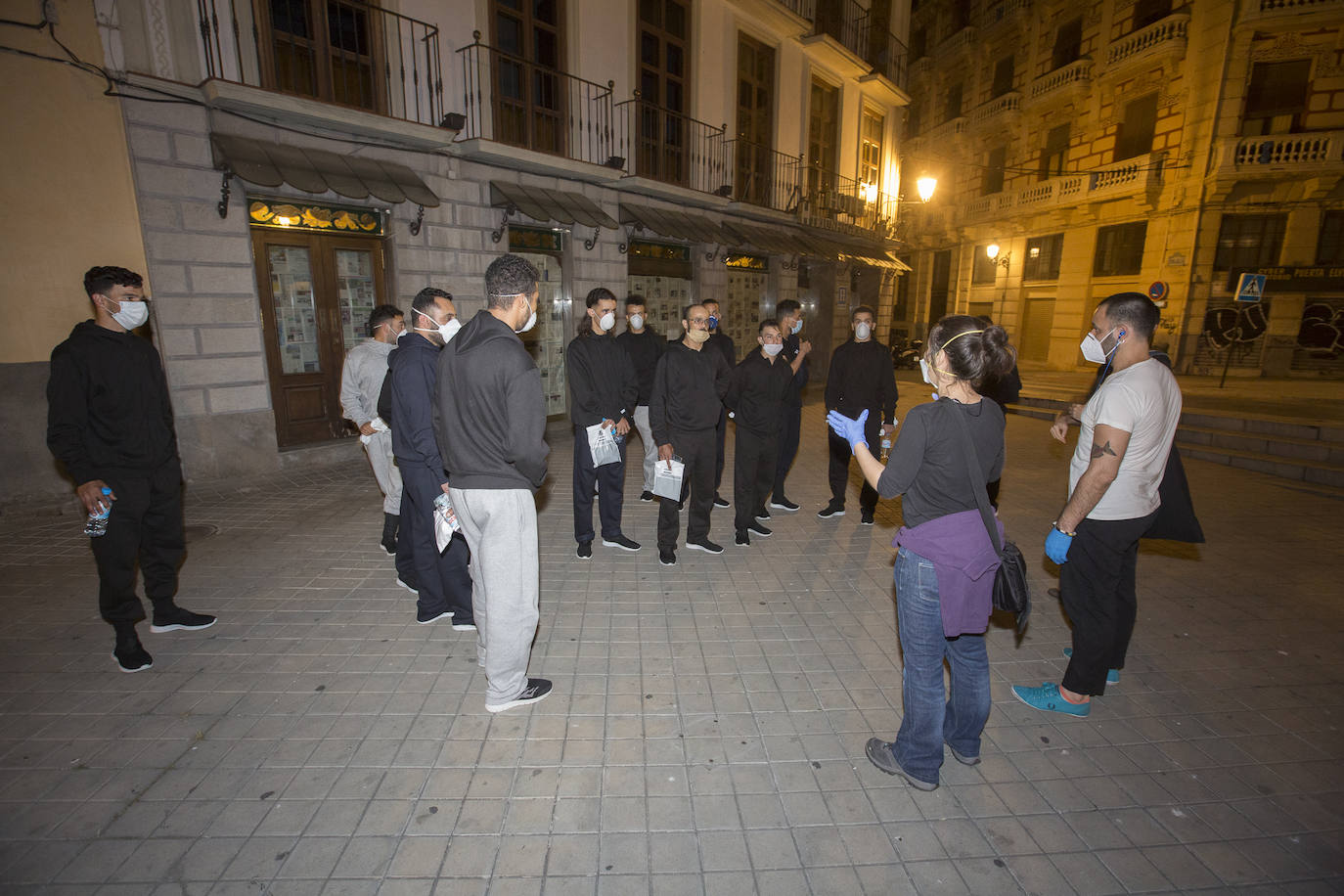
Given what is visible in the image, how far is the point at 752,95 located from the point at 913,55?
24862 mm

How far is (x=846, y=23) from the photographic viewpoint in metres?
16.9

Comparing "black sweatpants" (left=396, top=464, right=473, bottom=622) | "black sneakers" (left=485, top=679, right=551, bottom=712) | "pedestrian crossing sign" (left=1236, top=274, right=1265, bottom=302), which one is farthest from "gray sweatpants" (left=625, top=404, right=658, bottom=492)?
"pedestrian crossing sign" (left=1236, top=274, right=1265, bottom=302)

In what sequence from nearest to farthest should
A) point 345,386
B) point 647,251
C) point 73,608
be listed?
1. point 73,608
2. point 345,386
3. point 647,251

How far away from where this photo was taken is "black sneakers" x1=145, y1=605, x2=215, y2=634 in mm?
4086

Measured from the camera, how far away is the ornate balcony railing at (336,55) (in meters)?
7.14

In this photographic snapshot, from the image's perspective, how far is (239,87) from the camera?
6.78m

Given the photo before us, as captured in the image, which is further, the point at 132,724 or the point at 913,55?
the point at 913,55

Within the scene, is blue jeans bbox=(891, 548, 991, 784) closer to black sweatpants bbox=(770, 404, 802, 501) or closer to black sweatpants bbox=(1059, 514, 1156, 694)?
black sweatpants bbox=(1059, 514, 1156, 694)

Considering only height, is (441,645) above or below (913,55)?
below

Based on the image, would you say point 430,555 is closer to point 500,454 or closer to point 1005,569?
point 500,454

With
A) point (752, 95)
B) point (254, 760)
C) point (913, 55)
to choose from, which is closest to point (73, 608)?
point (254, 760)

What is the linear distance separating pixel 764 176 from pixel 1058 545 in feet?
46.3

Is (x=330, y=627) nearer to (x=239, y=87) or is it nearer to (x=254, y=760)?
(x=254, y=760)

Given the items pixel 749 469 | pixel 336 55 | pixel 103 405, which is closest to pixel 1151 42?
pixel 749 469
